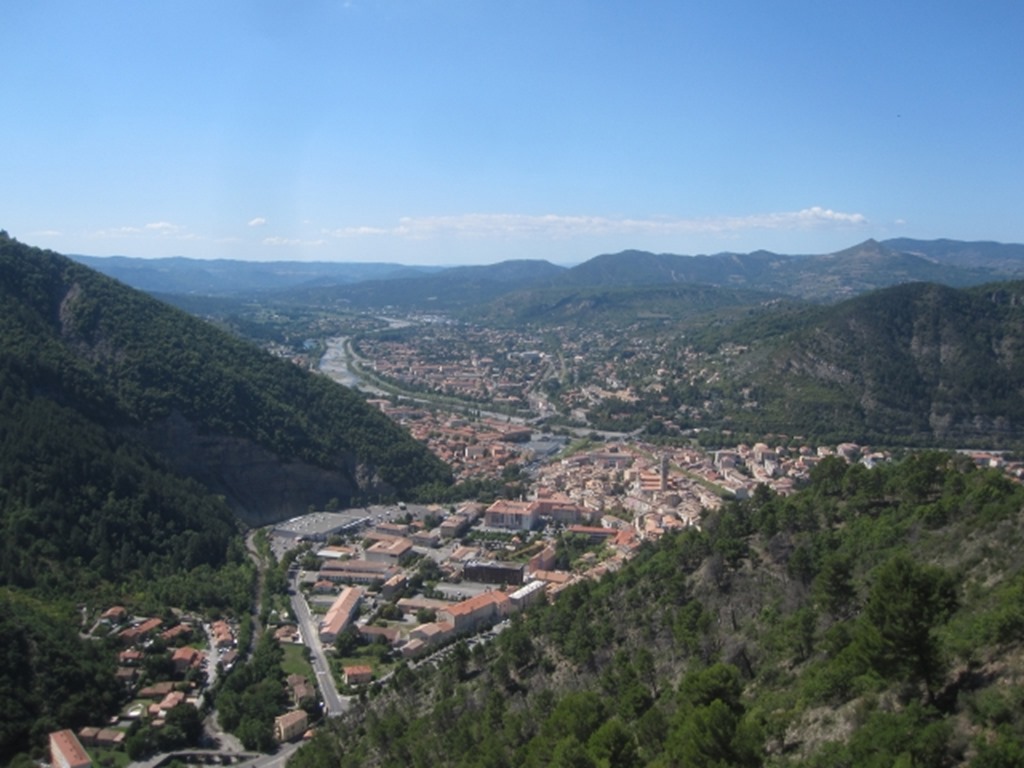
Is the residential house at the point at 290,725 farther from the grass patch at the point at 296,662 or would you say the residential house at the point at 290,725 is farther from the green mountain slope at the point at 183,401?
the green mountain slope at the point at 183,401

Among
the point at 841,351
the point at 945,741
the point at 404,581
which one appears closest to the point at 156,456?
the point at 404,581

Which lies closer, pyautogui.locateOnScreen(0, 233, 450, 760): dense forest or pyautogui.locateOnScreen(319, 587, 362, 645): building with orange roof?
pyautogui.locateOnScreen(0, 233, 450, 760): dense forest

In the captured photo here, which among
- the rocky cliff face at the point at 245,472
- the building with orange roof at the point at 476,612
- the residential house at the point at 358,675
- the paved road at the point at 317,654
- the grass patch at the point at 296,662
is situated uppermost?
the rocky cliff face at the point at 245,472

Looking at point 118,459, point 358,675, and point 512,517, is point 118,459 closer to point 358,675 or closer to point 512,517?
point 358,675

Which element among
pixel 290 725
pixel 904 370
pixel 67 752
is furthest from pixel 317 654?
pixel 904 370

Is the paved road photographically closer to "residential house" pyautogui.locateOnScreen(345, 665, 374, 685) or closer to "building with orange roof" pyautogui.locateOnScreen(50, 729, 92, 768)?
"residential house" pyautogui.locateOnScreen(345, 665, 374, 685)

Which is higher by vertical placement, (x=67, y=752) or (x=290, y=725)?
(x=67, y=752)

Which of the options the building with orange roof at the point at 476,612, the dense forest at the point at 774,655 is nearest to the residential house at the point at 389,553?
the building with orange roof at the point at 476,612

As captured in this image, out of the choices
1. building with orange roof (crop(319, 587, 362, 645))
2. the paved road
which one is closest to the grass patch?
the paved road

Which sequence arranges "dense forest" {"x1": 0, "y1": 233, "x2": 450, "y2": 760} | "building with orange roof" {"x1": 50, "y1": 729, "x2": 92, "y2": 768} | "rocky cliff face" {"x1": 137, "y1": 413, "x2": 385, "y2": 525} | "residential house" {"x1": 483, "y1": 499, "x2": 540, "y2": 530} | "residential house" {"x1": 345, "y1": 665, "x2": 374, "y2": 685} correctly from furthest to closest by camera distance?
"rocky cliff face" {"x1": 137, "y1": 413, "x2": 385, "y2": 525} → "residential house" {"x1": 483, "y1": 499, "x2": 540, "y2": 530} → "residential house" {"x1": 345, "y1": 665, "x2": 374, "y2": 685} → "dense forest" {"x1": 0, "y1": 233, "x2": 450, "y2": 760} → "building with orange roof" {"x1": 50, "y1": 729, "x2": 92, "y2": 768}

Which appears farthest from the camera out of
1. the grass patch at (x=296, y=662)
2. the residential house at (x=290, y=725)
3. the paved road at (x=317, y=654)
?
the grass patch at (x=296, y=662)
